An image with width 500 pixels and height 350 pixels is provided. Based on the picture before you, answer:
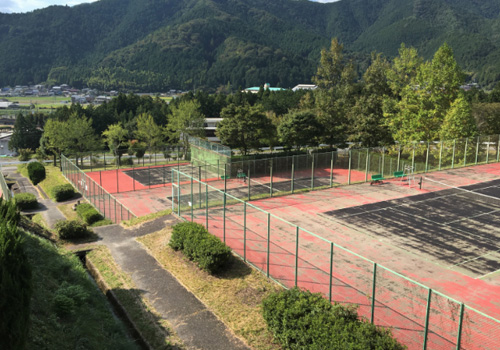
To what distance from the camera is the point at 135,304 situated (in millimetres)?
13719

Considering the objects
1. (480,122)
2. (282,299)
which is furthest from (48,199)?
(480,122)

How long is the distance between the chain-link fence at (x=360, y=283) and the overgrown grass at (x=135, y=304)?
14.2ft

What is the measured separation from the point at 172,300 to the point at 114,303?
6.80 ft

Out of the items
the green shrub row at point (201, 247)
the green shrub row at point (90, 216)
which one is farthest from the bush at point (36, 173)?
the green shrub row at point (201, 247)

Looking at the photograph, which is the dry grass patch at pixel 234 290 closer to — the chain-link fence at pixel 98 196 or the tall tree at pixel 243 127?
the chain-link fence at pixel 98 196

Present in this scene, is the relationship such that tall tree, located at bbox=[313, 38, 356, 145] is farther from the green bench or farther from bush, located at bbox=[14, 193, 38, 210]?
bush, located at bbox=[14, 193, 38, 210]

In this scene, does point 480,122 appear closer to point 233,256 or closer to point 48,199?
point 233,256

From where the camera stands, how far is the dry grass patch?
12.0 meters

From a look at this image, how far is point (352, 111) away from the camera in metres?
42.8

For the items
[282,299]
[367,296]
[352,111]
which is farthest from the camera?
[352,111]

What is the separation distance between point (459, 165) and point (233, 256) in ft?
85.8

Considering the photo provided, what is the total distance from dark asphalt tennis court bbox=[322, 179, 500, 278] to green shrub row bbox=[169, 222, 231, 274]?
8.32m

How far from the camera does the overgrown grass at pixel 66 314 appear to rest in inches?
406

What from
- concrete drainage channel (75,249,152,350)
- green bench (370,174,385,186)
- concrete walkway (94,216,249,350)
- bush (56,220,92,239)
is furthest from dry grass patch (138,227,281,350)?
green bench (370,174,385,186)
